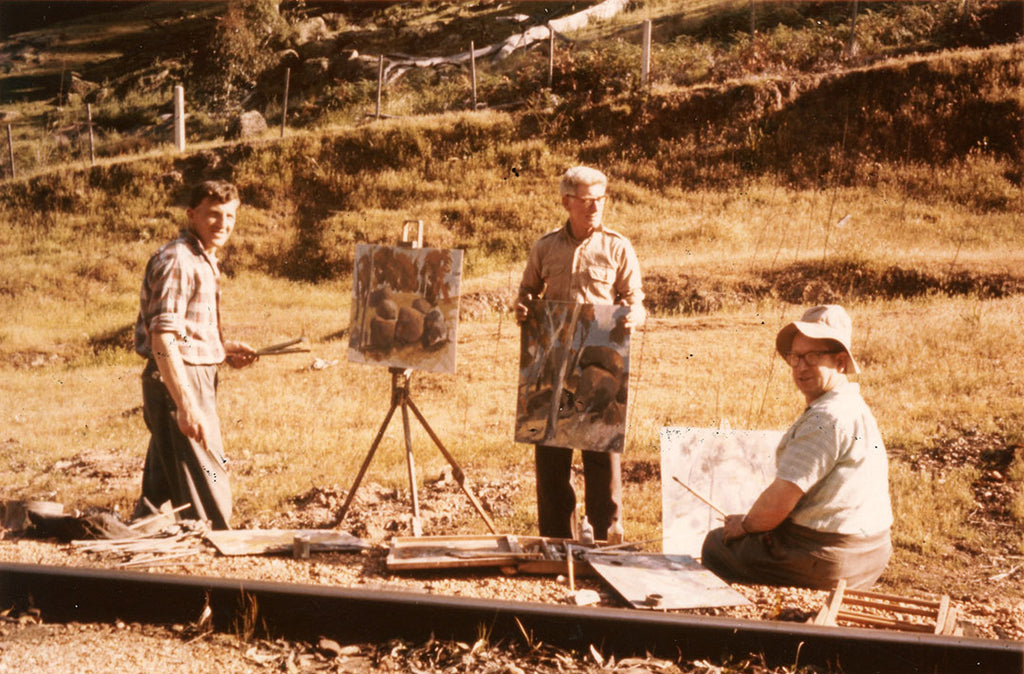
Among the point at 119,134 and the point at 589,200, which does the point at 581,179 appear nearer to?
the point at 589,200

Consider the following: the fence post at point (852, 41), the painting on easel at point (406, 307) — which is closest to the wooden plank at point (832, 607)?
the painting on easel at point (406, 307)

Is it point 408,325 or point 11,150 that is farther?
point 11,150

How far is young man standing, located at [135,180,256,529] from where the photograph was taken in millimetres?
3822

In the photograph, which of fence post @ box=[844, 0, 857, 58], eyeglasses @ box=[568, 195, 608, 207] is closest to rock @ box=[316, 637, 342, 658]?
eyeglasses @ box=[568, 195, 608, 207]

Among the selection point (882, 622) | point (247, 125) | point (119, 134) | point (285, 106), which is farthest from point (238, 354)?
point (119, 134)

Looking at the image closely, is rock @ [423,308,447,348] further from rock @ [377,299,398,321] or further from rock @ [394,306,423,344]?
rock @ [377,299,398,321]

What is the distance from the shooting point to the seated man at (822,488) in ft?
10.9

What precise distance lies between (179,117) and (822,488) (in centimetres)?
876

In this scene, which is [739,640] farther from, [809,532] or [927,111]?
[927,111]

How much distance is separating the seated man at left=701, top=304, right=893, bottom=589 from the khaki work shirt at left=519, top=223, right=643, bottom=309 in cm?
91

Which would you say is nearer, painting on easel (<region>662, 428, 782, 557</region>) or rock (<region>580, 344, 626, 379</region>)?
rock (<region>580, 344, 626, 379</region>)

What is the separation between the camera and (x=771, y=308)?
8.90m

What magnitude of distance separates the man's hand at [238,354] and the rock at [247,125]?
6.85m

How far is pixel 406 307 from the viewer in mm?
4621
